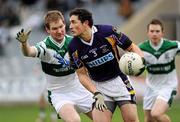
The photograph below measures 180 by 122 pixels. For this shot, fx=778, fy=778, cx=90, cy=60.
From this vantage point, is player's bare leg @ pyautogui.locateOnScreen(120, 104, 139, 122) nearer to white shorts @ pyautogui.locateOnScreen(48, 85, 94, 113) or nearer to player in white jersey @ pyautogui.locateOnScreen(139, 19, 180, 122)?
white shorts @ pyautogui.locateOnScreen(48, 85, 94, 113)

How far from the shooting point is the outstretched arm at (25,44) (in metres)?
12.1

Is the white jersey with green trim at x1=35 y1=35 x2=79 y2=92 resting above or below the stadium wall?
above

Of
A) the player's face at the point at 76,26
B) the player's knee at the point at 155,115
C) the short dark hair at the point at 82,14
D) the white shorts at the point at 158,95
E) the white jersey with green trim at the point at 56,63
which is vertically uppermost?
the short dark hair at the point at 82,14

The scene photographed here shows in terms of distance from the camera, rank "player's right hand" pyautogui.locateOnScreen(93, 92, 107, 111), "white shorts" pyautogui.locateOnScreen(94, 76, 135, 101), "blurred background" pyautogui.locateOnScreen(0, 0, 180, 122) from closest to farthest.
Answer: "player's right hand" pyautogui.locateOnScreen(93, 92, 107, 111) → "white shorts" pyautogui.locateOnScreen(94, 76, 135, 101) → "blurred background" pyautogui.locateOnScreen(0, 0, 180, 122)

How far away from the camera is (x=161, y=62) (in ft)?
48.1

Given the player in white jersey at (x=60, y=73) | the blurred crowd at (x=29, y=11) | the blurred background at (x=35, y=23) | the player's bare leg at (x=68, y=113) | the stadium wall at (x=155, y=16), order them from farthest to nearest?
the blurred crowd at (x=29, y=11)
the stadium wall at (x=155, y=16)
the blurred background at (x=35, y=23)
the player in white jersey at (x=60, y=73)
the player's bare leg at (x=68, y=113)

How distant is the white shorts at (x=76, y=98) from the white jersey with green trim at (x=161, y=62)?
172 cm

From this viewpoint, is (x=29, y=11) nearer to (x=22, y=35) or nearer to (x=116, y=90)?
(x=116, y=90)

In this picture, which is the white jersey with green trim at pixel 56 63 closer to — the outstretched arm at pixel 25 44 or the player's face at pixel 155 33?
the outstretched arm at pixel 25 44

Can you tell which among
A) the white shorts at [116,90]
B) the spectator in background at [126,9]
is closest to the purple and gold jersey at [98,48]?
the white shorts at [116,90]

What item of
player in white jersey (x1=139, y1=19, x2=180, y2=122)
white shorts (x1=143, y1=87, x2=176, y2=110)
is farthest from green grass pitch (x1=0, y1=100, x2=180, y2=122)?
player in white jersey (x1=139, y1=19, x2=180, y2=122)

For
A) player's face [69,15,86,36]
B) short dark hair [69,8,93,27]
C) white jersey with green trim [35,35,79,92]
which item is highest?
short dark hair [69,8,93,27]

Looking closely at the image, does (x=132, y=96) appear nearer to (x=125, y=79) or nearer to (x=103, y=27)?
(x=125, y=79)

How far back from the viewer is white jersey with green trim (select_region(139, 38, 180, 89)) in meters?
14.7
